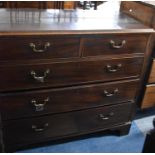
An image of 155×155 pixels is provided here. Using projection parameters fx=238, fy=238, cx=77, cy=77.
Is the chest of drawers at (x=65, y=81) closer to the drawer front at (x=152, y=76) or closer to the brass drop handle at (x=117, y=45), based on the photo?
the brass drop handle at (x=117, y=45)

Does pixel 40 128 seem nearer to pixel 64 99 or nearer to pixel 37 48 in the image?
pixel 64 99

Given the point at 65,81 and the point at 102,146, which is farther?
the point at 102,146

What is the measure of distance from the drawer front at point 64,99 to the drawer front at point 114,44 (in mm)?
217

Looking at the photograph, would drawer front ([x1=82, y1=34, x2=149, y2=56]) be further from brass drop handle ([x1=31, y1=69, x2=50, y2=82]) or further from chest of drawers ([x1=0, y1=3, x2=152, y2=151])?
brass drop handle ([x1=31, y1=69, x2=50, y2=82])

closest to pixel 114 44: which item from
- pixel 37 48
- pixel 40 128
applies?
pixel 37 48

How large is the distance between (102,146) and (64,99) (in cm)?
47

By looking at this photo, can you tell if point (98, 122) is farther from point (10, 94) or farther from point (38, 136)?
point (10, 94)

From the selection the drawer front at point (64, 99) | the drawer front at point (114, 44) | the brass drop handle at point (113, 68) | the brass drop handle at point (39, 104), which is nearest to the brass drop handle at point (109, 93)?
the drawer front at point (64, 99)

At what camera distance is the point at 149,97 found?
5.62 ft

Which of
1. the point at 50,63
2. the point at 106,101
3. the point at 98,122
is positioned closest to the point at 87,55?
the point at 50,63

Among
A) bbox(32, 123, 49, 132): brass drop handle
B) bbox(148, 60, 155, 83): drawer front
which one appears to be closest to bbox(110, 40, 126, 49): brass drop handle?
bbox(148, 60, 155, 83): drawer front

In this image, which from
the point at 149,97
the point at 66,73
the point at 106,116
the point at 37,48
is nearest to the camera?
the point at 37,48

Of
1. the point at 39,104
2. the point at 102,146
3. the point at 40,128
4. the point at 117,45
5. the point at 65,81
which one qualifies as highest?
the point at 117,45

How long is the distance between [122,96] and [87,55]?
0.42 metres
